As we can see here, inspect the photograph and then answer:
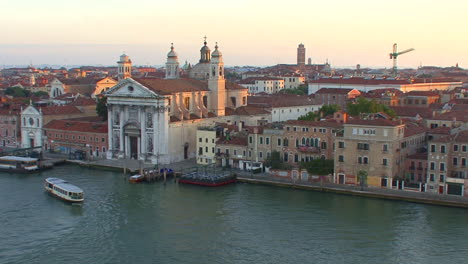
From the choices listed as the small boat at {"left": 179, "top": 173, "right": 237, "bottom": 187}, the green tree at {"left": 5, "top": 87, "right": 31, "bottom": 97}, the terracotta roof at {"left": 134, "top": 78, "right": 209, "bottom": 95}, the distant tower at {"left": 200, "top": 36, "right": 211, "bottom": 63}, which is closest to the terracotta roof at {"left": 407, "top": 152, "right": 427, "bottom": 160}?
the small boat at {"left": 179, "top": 173, "right": 237, "bottom": 187}

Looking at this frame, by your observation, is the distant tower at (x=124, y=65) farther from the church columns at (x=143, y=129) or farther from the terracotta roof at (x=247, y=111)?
the church columns at (x=143, y=129)

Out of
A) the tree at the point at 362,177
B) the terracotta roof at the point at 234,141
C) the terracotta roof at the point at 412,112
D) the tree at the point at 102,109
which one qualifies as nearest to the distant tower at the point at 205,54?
the tree at the point at 102,109

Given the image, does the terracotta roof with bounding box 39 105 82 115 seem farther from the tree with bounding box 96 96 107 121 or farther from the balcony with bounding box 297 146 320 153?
the balcony with bounding box 297 146 320 153

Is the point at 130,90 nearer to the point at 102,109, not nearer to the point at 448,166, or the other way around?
the point at 102,109

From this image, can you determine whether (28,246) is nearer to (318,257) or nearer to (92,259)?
(92,259)

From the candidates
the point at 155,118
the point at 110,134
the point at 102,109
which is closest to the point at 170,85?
the point at 155,118

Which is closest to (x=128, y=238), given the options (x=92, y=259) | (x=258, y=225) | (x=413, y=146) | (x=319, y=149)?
(x=92, y=259)
